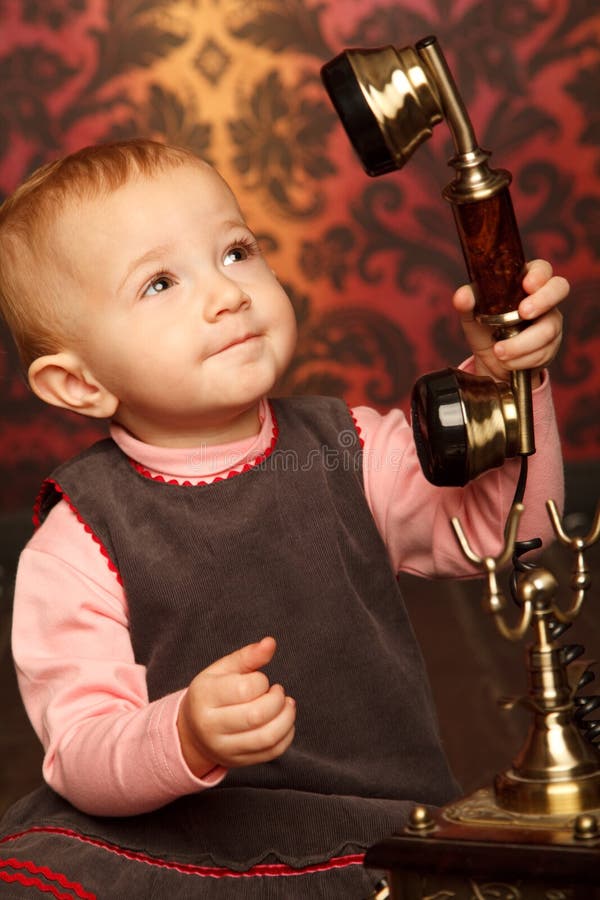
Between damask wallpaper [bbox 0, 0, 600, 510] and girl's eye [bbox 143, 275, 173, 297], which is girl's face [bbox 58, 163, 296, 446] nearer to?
girl's eye [bbox 143, 275, 173, 297]

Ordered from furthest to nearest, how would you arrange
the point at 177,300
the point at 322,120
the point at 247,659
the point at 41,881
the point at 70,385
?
the point at 322,120, the point at 70,385, the point at 177,300, the point at 41,881, the point at 247,659

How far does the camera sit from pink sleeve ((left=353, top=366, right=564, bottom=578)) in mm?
989

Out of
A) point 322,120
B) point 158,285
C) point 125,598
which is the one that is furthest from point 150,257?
point 322,120

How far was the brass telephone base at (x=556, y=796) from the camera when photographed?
0.65m

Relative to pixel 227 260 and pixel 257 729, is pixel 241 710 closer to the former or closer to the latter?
pixel 257 729

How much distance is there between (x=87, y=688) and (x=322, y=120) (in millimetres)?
2343

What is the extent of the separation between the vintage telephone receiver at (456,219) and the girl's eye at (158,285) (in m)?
0.32

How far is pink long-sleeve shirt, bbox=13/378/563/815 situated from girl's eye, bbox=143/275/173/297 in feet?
Answer: 0.51

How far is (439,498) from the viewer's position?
1.12m

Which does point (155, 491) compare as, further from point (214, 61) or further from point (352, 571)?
point (214, 61)

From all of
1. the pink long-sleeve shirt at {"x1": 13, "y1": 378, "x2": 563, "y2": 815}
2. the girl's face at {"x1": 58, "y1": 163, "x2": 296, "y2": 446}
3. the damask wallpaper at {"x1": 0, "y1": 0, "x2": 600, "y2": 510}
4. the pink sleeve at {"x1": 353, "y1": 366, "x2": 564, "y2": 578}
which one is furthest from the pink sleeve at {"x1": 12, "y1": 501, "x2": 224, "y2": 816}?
the damask wallpaper at {"x1": 0, "y1": 0, "x2": 600, "y2": 510}

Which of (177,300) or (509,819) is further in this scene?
(177,300)

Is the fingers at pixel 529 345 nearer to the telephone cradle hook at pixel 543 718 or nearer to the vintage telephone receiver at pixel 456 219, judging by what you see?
the vintage telephone receiver at pixel 456 219

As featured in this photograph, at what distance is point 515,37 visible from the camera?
309cm
